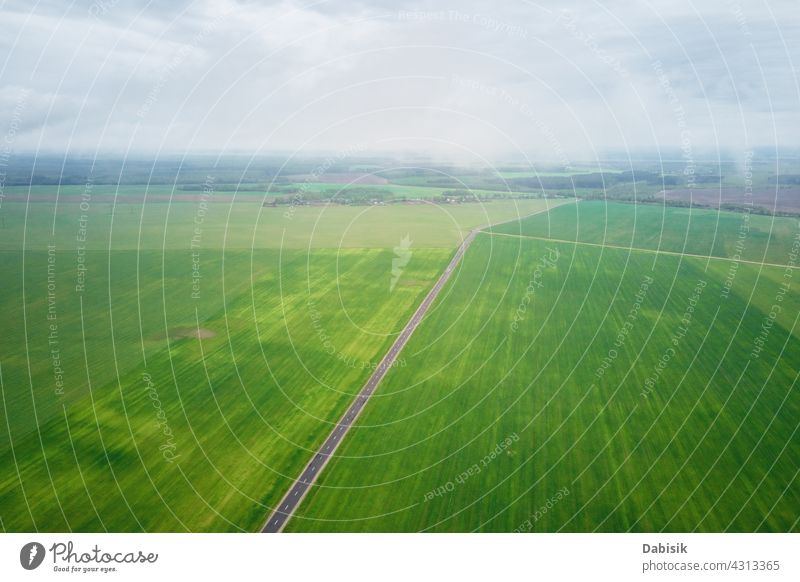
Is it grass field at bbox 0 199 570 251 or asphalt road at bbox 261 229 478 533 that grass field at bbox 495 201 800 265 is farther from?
asphalt road at bbox 261 229 478 533

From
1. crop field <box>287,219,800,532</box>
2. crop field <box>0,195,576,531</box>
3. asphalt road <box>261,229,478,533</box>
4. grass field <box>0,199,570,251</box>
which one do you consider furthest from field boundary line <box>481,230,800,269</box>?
asphalt road <box>261,229,478,533</box>

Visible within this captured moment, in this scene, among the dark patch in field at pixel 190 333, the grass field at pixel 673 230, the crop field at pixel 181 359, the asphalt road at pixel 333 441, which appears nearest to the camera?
the asphalt road at pixel 333 441

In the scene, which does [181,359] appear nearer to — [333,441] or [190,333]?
[190,333]

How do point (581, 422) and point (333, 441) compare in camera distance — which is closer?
point (333, 441)

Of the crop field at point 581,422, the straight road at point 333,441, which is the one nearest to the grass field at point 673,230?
the crop field at point 581,422

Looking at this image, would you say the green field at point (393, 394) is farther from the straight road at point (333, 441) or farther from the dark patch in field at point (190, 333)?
the straight road at point (333, 441)

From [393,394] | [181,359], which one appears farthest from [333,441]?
[181,359]

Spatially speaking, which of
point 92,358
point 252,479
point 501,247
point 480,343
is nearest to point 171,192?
point 501,247

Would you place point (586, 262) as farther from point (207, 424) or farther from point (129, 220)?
point (129, 220)
